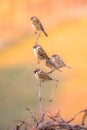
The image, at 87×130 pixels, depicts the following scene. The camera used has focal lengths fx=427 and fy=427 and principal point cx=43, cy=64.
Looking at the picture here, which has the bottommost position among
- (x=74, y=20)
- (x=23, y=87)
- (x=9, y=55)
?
→ (x=23, y=87)

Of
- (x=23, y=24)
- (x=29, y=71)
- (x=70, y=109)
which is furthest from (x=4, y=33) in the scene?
(x=70, y=109)

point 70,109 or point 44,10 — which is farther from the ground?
point 44,10

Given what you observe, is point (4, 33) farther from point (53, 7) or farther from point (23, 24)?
point (53, 7)

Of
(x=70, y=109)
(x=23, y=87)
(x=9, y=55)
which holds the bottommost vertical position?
(x=70, y=109)

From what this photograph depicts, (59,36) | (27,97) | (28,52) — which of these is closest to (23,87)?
(27,97)

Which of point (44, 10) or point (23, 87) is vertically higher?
point (44, 10)

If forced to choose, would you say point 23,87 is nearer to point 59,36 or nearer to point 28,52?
point 28,52

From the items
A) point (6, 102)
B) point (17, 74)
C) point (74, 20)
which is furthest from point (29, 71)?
point (74, 20)
